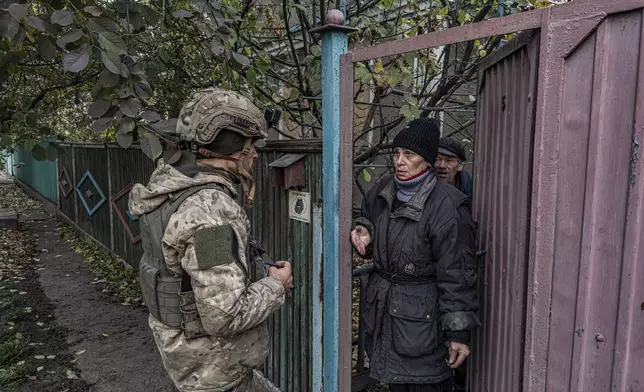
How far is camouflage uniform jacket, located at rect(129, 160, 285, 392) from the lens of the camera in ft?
5.90

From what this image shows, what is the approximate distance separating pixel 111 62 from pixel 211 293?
3.49ft

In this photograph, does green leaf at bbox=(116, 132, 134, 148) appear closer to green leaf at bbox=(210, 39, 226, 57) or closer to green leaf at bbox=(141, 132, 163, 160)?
green leaf at bbox=(141, 132, 163, 160)

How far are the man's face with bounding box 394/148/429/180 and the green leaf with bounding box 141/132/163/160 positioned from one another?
3.71 ft

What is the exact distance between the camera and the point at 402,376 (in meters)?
2.09

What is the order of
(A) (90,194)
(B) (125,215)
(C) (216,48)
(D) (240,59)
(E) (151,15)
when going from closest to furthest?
(E) (151,15) < (C) (216,48) < (D) (240,59) < (B) (125,215) < (A) (90,194)

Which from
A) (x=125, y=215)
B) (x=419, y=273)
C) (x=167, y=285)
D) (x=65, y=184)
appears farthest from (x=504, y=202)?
(x=65, y=184)

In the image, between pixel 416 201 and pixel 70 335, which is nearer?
pixel 416 201

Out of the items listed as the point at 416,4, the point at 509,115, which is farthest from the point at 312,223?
the point at 416,4

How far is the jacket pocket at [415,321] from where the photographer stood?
6.69 feet

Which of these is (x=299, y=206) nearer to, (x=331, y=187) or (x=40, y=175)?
(x=331, y=187)

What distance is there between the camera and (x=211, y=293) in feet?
5.86

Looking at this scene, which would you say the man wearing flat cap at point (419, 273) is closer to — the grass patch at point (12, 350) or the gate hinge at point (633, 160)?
the gate hinge at point (633, 160)

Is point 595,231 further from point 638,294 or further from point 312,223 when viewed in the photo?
point 312,223

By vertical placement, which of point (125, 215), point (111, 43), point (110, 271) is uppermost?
point (111, 43)
